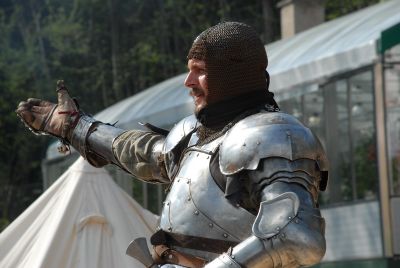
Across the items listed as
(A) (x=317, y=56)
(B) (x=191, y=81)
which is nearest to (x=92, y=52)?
(A) (x=317, y=56)

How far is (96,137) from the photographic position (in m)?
5.84

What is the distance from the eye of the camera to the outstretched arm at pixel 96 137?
5598mm

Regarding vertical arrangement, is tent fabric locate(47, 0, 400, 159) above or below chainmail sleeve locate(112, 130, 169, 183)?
below

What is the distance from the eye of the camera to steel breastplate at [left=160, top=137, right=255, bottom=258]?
475 centimetres

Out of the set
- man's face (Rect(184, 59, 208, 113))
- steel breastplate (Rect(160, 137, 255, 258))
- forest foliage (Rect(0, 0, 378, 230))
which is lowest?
forest foliage (Rect(0, 0, 378, 230))

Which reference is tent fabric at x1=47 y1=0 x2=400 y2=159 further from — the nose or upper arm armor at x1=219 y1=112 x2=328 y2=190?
upper arm armor at x1=219 y1=112 x2=328 y2=190

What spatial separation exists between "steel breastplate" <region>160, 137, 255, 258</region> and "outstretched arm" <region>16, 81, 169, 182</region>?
523mm

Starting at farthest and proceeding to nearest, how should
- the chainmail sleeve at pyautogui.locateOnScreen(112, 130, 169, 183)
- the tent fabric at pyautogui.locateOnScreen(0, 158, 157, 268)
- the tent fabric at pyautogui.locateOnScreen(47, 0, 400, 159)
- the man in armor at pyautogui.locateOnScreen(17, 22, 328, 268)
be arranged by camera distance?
the tent fabric at pyautogui.locateOnScreen(47, 0, 400, 159) < the tent fabric at pyautogui.locateOnScreen(0, 158, 157, 268) < the chainmail sleeve at pyautogui.locateOnScreen(112, 130, 169, 183) < the man in armor at pyautogui.locateOnScreen(17, 22, 328, 268)

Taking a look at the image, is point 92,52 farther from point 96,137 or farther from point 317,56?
point 96,137

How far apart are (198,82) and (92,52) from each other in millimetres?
34006

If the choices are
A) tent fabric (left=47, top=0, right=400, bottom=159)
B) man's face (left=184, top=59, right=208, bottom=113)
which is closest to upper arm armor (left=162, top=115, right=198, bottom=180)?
man's face (left=184, top=59, right=208, bottom=113)

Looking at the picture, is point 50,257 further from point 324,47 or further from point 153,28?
point 153,28

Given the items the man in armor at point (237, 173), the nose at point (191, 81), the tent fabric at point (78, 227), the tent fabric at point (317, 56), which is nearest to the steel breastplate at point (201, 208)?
the man in armor at point (237, 173)

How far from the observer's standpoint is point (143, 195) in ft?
63.6
